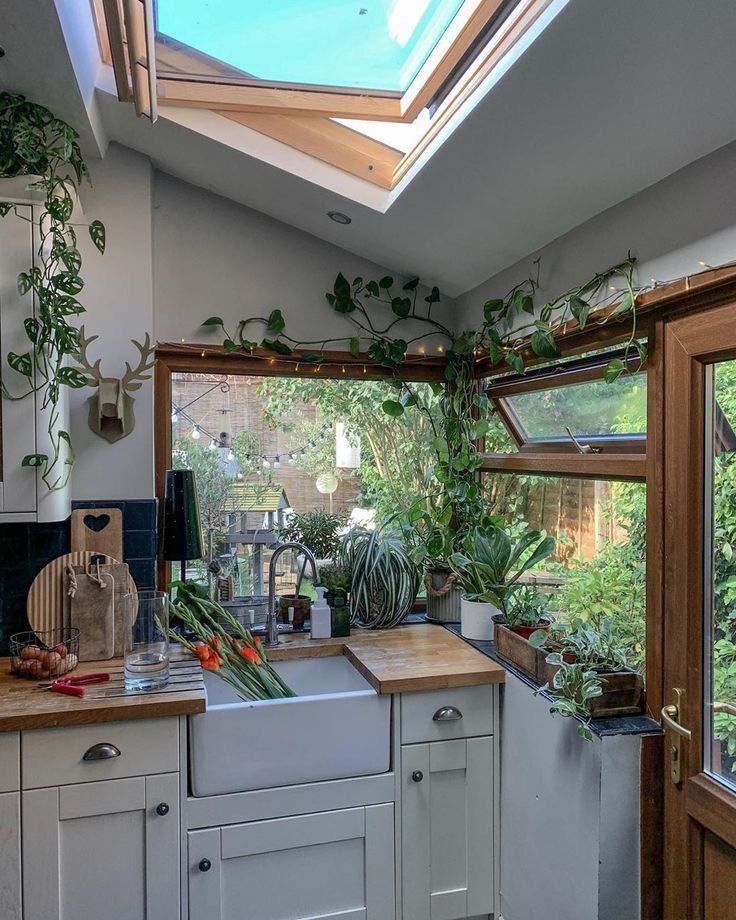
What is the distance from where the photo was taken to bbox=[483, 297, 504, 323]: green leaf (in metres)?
2.35


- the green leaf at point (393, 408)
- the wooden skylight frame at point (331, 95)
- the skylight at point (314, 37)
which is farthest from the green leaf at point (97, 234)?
Answer: the green leaf at point (393, 408)

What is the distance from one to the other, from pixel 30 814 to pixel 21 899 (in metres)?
0.21

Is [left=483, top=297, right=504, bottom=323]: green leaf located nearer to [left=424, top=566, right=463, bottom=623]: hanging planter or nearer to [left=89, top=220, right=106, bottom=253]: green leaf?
[left=424, top=566, right=463, bottom=623]: hanging planter

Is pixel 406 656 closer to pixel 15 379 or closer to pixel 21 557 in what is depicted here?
pixel 21 557

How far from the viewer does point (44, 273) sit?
2.01 metres

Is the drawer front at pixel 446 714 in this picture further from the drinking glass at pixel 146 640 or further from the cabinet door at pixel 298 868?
the drinking glass at pixel 146 640

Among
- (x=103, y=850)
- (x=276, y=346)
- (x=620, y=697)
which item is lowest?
(x=103, y=850)

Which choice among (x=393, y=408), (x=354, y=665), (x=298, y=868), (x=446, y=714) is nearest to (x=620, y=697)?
(x=446, y=714)

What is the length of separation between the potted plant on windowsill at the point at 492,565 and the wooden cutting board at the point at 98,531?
1.16 m

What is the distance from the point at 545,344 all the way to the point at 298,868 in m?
1.67

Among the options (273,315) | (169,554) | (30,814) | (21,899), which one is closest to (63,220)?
(273,315)

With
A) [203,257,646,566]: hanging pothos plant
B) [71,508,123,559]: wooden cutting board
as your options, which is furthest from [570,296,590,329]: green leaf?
[71,508,123,559]: wooden cutting board

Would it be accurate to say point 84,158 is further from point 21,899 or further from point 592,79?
point 21,899

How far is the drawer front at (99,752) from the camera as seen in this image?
181cm
